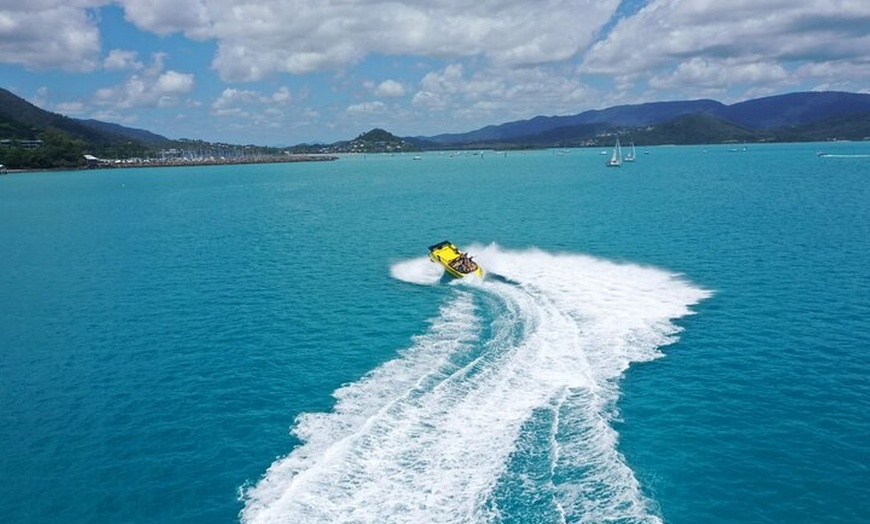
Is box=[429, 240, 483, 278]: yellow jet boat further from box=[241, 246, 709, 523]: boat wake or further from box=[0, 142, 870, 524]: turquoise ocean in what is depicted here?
box=[241, 246, 709, 523]: boat wake

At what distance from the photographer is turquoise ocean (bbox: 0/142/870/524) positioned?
85.8 ft

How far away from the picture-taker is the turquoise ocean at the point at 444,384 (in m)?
26.2

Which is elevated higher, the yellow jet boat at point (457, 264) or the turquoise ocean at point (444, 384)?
the yellow jet boat at point (457, 264)

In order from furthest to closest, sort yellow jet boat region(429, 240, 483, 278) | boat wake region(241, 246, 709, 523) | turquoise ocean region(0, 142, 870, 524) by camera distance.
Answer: yellow jet boat region(429, 240, 483, 278) → turquoise ocean region(0, 142, 870, 524) → boat wake region(241, 246, 709, 523)

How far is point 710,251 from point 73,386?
6786 centimetres

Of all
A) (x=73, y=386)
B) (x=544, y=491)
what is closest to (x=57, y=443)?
(x=73, y=386)

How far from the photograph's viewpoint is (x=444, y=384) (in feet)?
118

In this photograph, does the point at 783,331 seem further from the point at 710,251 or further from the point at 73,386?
the point at 73,386

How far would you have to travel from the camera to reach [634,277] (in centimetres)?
6062

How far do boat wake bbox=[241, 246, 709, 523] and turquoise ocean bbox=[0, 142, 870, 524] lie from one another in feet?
0.47

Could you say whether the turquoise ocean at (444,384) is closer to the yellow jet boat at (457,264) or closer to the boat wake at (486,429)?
the boat wake at (486,429)

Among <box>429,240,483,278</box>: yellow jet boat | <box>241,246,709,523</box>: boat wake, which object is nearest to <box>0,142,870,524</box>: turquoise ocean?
<box>241,246,709,523</box>: boat wake

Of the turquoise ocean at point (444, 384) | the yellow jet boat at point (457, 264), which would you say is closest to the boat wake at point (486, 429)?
the turquoise ocean at point (444, 384)

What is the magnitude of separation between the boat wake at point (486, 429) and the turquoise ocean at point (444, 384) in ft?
0.47
